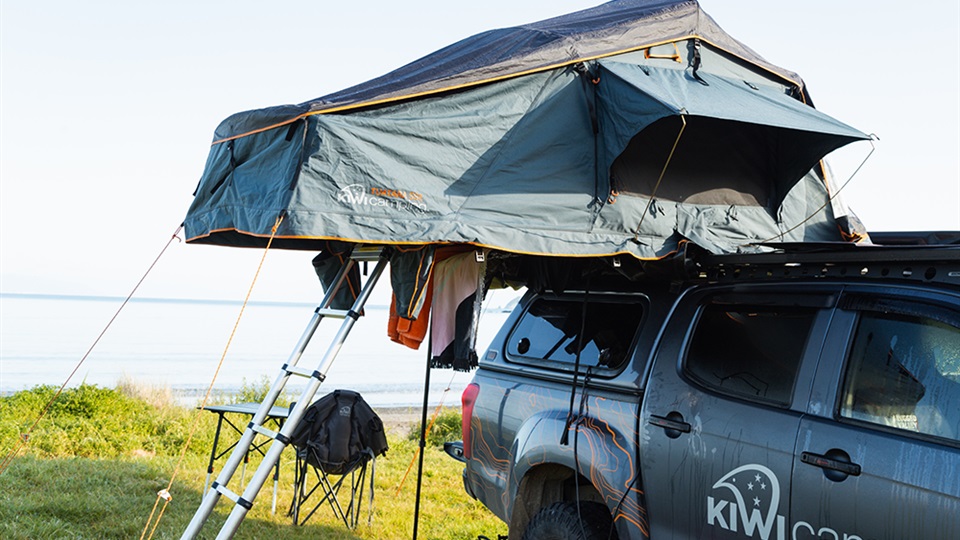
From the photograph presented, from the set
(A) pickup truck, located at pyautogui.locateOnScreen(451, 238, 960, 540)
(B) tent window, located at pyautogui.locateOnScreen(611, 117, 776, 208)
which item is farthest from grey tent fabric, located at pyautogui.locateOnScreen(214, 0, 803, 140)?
(A) pickup truck, located at pyautogui.locateOnScreen(451, 238, 960, 540)

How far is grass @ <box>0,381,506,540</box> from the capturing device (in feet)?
Answer: 21.9

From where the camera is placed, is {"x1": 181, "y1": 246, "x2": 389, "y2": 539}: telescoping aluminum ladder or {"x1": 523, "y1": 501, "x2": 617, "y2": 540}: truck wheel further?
{"x1": 181, "y1": 246, "x2": 389, "y2": 539}: telescoping aluminum ladder

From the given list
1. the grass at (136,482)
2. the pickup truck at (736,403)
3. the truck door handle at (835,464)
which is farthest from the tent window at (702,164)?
the grass at (136,482)

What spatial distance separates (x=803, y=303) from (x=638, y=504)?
3.92ft

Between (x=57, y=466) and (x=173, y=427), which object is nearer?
(x=57, y=466)

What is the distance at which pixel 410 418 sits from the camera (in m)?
15.6

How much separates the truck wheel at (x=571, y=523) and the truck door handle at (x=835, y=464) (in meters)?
1.30

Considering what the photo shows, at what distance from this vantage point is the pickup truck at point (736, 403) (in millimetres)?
3066

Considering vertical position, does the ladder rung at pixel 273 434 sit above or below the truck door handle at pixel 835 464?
below

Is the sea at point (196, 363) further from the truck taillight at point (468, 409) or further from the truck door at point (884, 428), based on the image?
the truck door at point (884, 428)

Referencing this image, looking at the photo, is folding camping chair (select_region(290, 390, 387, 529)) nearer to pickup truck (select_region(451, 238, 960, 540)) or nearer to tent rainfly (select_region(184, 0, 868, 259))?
pickup truck (select_region(451, 238, 960, 540))

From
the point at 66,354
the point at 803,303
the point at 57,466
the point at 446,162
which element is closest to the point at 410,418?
the point at 57,466

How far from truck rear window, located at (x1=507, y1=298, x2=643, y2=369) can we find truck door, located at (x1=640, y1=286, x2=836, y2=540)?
0.36m

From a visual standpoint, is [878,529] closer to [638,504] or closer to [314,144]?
[638,504]
